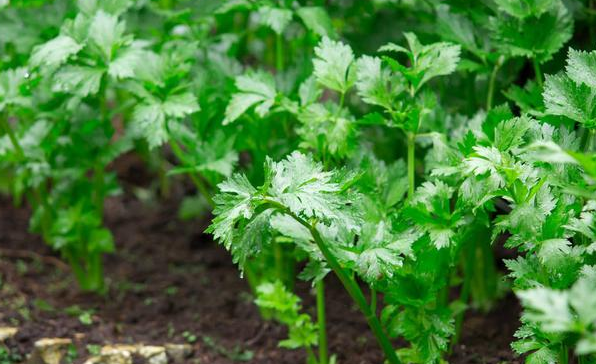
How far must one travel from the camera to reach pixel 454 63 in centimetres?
168

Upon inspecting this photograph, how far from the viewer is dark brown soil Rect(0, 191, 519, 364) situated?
2021 millimetres

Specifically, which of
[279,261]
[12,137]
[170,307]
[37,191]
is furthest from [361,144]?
[37,191]

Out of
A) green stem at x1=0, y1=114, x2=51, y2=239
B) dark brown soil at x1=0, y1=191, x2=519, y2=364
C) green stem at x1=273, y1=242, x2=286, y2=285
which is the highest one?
green stem at x1=0, y1=114, x2=51, y2=239

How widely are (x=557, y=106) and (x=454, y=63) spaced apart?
0.27 metres

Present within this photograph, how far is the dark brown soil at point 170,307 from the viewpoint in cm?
202

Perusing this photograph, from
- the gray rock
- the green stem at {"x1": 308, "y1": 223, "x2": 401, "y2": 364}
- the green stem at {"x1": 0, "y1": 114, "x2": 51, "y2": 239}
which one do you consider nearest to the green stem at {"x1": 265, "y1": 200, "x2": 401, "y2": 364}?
the green stem at {"x1": 308, "y1": 223, "x2": 401, "y2": 364}

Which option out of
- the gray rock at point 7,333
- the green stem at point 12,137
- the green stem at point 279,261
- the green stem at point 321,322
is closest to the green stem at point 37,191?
the green stem at point 12,137

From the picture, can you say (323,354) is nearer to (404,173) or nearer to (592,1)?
(404,173)

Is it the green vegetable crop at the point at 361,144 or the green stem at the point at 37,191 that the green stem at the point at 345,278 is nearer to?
the green vegetable crop at the point at 361,144

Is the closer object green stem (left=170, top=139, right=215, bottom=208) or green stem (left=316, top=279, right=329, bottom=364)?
green stem (left=316, top=279, right=329, bottom=364)

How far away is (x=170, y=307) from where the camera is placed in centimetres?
231

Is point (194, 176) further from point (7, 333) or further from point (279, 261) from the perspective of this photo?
point (7, 333)

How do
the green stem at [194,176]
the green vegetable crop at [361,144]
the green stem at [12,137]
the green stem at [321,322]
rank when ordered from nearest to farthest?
the green vegetable crop at [361,144]
the green stem at [321,322]
the green stem at [194,176]
the green stem at [12,137]

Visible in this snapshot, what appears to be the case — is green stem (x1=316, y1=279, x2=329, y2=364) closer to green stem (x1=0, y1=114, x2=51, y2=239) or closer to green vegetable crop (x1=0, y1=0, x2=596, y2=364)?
green vegetable crop (x1=0, y1=0, x2=596, y2=364)
